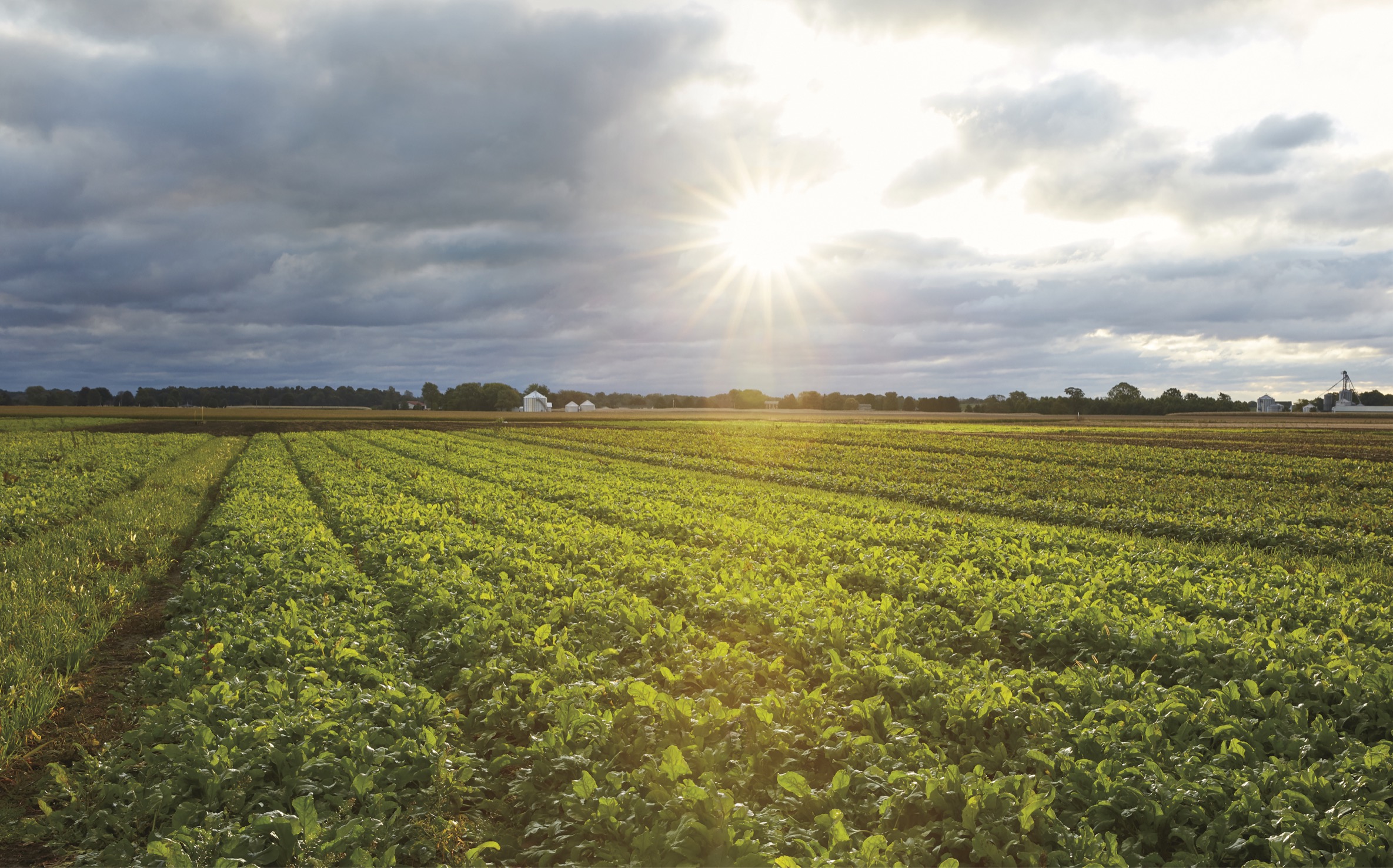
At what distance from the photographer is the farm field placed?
17.5 feet

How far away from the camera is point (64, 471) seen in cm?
2944

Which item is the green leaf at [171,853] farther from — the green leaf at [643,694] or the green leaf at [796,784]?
the green leaf at [796,784]

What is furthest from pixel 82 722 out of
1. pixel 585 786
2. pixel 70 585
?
pixel 585 786

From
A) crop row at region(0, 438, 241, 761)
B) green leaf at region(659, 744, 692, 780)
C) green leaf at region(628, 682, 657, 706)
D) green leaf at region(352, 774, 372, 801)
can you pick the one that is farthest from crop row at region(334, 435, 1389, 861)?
crop row at region(0, 438, 241, 761)

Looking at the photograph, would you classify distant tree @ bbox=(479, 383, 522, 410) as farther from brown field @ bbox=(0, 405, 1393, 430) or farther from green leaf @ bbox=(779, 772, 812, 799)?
green leaf @ bbox=(779, 772, 812, 799)

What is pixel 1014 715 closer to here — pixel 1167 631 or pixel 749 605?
pixel 1167 631

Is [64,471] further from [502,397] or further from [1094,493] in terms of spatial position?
[502,397]

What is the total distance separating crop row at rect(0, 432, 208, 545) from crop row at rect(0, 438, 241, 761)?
3.15 feet

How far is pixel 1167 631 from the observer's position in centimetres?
869

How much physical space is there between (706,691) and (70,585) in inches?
472

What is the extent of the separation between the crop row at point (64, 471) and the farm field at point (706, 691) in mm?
944

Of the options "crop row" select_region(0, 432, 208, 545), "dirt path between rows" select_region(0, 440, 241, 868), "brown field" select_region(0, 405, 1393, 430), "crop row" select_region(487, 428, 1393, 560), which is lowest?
"dirt path between rows" select_region(0, 440, 241, 868)

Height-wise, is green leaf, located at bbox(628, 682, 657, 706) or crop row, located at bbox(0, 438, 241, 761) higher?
green leaf, located at bbox(628, 682, 657, 706)

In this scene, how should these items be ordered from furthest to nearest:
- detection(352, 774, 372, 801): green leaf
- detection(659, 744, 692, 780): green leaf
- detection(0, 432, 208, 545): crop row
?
detection(0, 432, 208, 545): crop row < detection(659, 744, 692, 780): green leaf < detection(352, 774, 372, 801): green leaf
